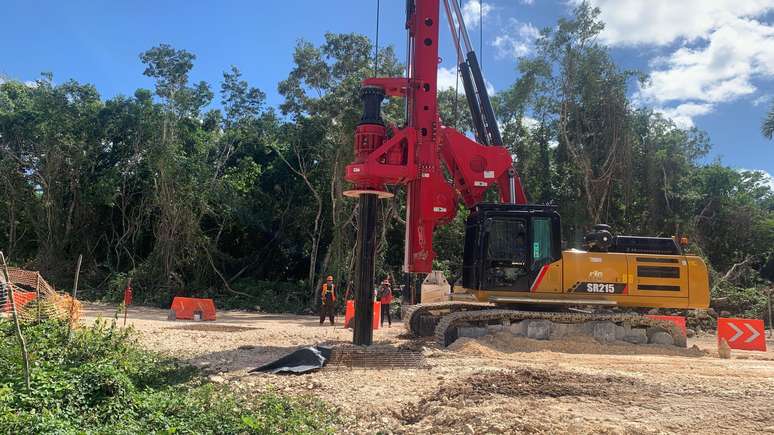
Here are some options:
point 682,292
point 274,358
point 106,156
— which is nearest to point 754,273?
point 682,292

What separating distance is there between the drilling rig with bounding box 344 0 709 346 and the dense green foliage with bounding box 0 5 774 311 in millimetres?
11517

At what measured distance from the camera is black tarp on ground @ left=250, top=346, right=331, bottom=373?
327 inches

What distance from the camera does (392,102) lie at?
2417 cm

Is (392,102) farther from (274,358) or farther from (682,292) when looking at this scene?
(274,358)

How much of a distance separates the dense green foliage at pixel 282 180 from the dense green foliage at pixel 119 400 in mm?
15878

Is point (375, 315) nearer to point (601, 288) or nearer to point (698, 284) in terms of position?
point (601, 288)

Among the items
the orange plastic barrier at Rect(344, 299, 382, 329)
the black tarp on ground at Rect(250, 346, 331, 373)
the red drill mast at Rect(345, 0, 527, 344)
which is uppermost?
the red drill mast at Rect(345, 0, 527, 344)

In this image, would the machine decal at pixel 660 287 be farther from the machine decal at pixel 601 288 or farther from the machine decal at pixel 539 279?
the machine decal at pixel 539 279

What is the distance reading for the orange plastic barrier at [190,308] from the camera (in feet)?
62.5

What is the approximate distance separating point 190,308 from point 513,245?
1204cm

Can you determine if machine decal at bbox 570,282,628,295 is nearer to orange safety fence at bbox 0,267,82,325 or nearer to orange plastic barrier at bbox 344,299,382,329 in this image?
orange plastic barrier at bbox 344,299,382,329

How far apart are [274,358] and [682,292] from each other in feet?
27.8

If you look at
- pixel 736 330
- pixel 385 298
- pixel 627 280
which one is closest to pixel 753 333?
pixel 736 330

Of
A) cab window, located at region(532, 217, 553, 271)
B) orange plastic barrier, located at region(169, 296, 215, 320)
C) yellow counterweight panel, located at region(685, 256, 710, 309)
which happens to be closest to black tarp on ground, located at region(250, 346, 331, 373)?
cab window, located at region(532, 217, 553, 271)
